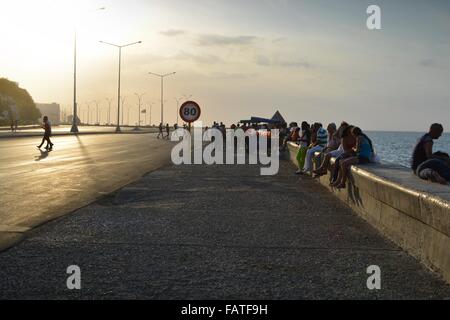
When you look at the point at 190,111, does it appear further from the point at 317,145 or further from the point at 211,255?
the point at 211,255

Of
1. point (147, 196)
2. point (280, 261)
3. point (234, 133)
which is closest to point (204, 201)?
point (147, 196)

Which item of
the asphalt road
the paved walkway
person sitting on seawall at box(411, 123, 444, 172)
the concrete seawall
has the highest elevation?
person sitting on seawall at box(411, 123, 444, 172)

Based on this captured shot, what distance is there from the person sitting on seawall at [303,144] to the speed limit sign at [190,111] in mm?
3534

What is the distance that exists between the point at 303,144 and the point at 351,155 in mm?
6593

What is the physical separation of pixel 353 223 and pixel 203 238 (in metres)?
2.78

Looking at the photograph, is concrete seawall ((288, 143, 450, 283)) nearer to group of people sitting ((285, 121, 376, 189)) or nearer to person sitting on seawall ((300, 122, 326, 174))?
group of people sitting ((285, 121, 376, 189))

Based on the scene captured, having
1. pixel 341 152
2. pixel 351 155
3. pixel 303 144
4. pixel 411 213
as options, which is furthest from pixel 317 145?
pixel 411 213

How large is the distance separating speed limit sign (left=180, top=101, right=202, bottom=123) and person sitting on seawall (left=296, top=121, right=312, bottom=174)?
353 cm

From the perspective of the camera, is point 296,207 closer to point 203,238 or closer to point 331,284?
point 203,238

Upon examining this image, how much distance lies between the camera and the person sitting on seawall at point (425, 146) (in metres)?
9.88

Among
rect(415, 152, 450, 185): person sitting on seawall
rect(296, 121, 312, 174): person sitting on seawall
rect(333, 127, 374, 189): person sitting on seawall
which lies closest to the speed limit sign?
rect(296, 121, 312, 174): person sitting on seawall

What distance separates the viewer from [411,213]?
6660mm

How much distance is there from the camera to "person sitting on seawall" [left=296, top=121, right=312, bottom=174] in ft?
59.5

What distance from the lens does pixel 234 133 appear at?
130ft
